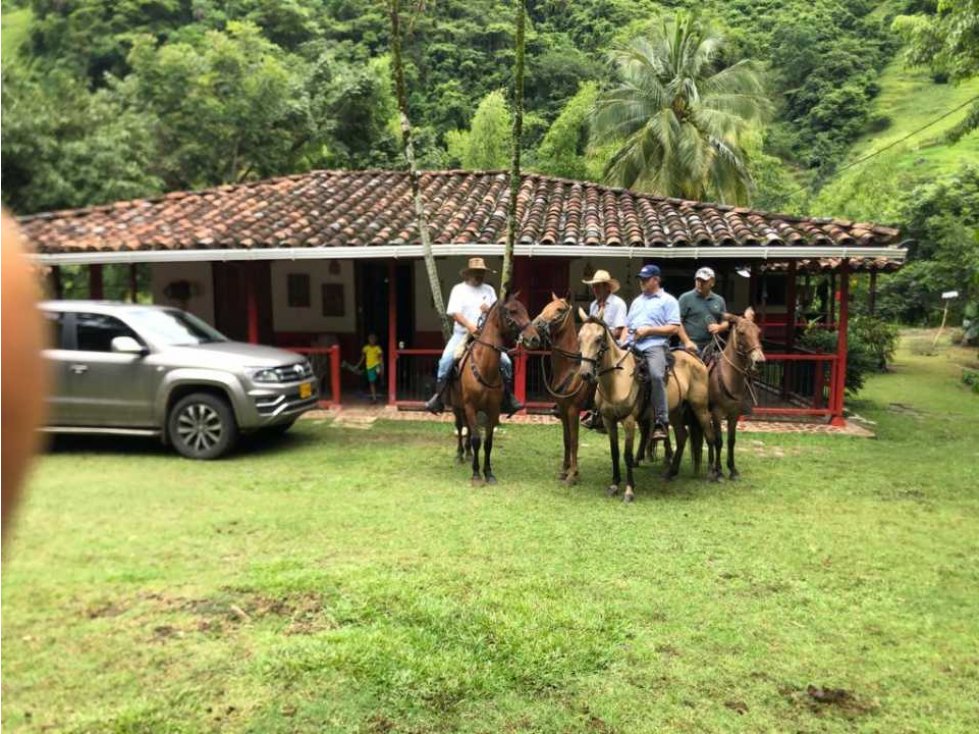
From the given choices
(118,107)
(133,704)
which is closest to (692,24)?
(118,107)

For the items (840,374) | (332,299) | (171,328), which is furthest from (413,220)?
(840,374)

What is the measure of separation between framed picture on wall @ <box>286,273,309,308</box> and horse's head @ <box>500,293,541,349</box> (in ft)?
27.2

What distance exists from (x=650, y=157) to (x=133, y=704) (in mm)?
21090

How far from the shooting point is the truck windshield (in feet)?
29.9

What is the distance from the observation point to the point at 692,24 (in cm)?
2386

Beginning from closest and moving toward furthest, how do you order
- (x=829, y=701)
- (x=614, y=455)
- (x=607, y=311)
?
1. (x=829, y=701)
2. (x=614, y=455)
3. (x=607, y=311)

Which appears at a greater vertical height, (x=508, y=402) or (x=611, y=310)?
(x=611, y=310)

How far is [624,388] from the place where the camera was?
741cm

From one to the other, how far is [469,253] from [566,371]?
4.59m

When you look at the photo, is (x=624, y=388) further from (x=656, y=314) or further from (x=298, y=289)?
(x=298, y=289)

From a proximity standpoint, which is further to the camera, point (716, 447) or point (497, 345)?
point (716, 447)

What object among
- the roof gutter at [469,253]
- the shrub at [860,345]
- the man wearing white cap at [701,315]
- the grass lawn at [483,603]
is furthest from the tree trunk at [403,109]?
the shrub at [860,345]


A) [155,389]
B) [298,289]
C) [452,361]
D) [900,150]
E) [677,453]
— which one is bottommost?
[677,453]

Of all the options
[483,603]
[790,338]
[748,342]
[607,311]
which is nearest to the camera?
[483,603]
